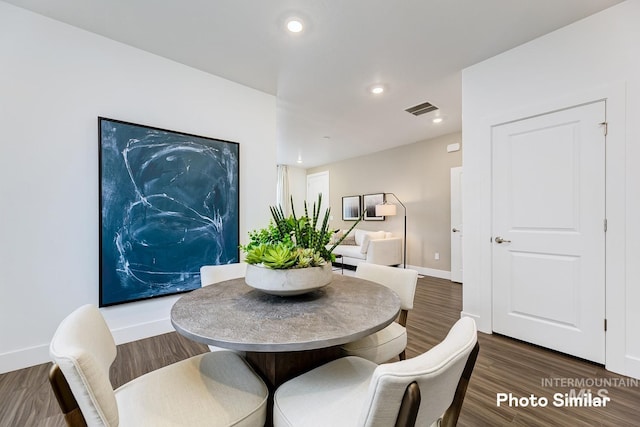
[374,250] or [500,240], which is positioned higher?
[500,240]

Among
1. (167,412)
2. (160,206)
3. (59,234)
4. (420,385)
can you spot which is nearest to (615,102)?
(420,385)

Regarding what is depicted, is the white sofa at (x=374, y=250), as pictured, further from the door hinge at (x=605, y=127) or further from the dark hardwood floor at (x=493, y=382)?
the door hinge at (x=605, y=127)

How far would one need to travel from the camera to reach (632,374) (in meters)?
1.86

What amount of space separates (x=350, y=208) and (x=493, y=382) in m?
5.35

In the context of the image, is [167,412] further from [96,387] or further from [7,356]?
[7,356]

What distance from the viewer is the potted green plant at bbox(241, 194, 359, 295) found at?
3.92 feet

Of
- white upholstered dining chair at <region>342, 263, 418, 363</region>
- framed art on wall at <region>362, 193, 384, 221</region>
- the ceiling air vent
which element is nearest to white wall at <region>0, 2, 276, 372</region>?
white upholstered dining chair at <region>342, 263, 418, 363</region>

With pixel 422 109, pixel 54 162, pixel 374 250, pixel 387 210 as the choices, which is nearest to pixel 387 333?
pixel 54 162

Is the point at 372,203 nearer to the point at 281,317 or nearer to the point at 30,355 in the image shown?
the point at 281,317

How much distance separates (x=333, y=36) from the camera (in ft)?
7.40

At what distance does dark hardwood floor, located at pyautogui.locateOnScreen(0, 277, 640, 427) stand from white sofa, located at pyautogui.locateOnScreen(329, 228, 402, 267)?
2.48 m

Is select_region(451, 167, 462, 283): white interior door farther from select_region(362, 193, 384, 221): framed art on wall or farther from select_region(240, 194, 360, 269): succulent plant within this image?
select_region(240, 194, 360, 269): succulent plant

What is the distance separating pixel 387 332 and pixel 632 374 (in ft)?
6.03

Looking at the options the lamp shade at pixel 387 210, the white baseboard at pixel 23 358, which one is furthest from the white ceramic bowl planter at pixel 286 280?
the lamp shade at pixel 387 210
